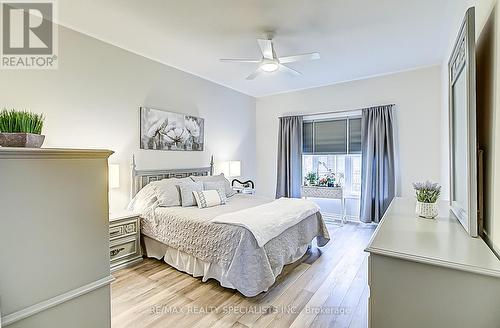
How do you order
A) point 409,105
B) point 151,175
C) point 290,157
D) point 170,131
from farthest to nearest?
point 290,157 < point 409,105 < point 170,131 < point 151,175

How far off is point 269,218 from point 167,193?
1484 mm

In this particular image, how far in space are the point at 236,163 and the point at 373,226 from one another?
292 cm

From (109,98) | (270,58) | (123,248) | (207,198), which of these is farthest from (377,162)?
(109,98)

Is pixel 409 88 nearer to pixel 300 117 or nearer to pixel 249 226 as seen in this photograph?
pixel 300 117

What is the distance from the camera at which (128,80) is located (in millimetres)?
3461

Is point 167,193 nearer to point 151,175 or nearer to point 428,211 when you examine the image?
point 151,175

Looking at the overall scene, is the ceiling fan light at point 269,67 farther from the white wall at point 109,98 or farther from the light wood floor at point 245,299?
the light wood floor at point 245,299

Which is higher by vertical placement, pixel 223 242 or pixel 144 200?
pixel 144 200

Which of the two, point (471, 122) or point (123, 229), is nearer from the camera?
point (471, 122)

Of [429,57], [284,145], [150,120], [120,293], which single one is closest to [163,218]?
[120,293]

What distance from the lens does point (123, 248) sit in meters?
2.99

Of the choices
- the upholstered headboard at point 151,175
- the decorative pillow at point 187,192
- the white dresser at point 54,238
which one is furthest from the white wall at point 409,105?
the white dresser at point 54,238

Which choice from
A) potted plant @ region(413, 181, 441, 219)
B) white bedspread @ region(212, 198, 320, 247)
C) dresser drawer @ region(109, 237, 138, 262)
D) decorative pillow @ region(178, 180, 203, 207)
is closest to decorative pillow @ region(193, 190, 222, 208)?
decorative pillow @ region(178, 180, 203, 207)

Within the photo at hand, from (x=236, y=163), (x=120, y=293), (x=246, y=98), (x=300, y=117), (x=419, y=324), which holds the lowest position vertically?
(x=120, y=293)
